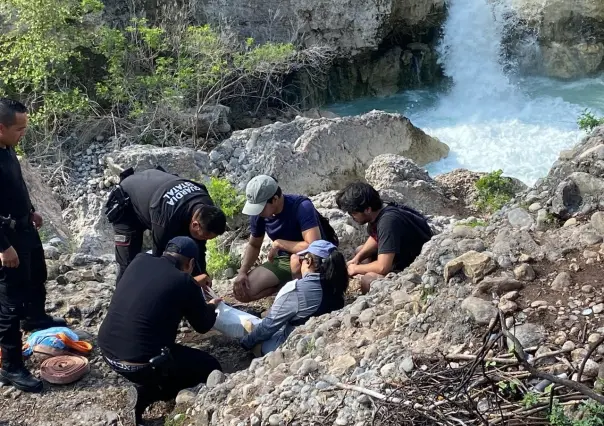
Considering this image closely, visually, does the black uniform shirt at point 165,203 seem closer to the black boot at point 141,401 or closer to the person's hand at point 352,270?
the black boot at point 141,401

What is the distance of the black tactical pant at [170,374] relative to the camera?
163 inches

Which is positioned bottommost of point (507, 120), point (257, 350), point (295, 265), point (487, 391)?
point (507, 120)

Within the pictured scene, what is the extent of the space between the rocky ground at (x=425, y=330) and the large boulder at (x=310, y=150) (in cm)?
438

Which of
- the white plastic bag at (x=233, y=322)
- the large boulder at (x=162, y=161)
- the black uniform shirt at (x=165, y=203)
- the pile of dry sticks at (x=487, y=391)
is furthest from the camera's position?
the large boulder at (x=162, y=161)

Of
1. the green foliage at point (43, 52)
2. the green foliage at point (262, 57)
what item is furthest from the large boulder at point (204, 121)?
the green foliage at point (43, 52)

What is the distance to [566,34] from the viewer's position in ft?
54.1

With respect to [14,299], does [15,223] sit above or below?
above

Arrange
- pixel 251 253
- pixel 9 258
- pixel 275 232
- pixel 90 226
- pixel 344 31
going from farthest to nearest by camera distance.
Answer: pixel 344 31 → pixel 90 226 → pixel 251 253 → pixel 275 232 → pixel 9 258

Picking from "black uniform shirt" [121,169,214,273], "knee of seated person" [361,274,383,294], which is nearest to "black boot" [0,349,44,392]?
"black uniform shirt" [121,169,214,273]

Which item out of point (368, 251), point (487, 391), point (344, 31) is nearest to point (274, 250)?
point (368, 251)

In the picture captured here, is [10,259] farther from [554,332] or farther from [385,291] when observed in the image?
[554,332]

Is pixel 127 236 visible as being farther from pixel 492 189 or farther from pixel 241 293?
pixel 492 189

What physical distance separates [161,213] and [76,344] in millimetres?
1054

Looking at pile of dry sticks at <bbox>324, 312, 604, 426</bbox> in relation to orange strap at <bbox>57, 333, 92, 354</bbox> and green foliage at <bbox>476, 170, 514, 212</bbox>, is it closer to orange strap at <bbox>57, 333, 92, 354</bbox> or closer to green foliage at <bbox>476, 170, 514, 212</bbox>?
orange strap at <bbox>57, 333, 92, 354</bbox>
